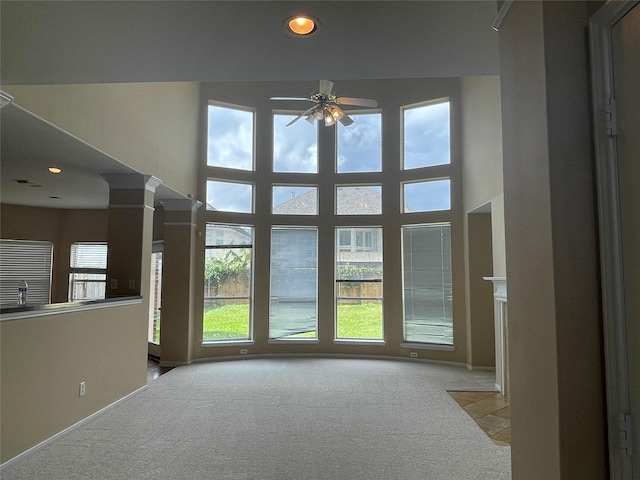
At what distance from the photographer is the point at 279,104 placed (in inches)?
285

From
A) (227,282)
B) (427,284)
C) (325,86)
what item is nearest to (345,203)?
(427,284)

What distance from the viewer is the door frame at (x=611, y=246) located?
1173 millimetres

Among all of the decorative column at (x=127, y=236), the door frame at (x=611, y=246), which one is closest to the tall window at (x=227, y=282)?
the decorative column at (x=127, y=236)

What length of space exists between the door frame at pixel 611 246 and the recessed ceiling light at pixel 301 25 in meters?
1.31

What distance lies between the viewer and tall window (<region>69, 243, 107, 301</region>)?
7879mm

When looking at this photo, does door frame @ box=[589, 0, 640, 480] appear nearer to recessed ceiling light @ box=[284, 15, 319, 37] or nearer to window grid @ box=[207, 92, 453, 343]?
recessed ceiling light @ box=[284, 15, 319, 37]

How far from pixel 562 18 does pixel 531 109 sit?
0.96ft

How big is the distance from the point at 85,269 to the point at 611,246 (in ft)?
28.5

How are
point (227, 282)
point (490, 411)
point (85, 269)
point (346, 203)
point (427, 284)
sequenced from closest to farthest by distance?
point (490, 411), point (427, 284), point (227, 282), point (346, 203), point (85, 269)

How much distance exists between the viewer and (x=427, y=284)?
6.71 meters

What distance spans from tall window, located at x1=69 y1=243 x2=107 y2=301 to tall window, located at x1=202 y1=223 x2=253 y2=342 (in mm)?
2591

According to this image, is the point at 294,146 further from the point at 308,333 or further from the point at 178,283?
the point at 308,333

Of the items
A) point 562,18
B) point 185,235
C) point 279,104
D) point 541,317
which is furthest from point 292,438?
point 279,104

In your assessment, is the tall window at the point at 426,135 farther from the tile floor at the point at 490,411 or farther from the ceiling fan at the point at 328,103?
the tile floor at the point at 490,411
